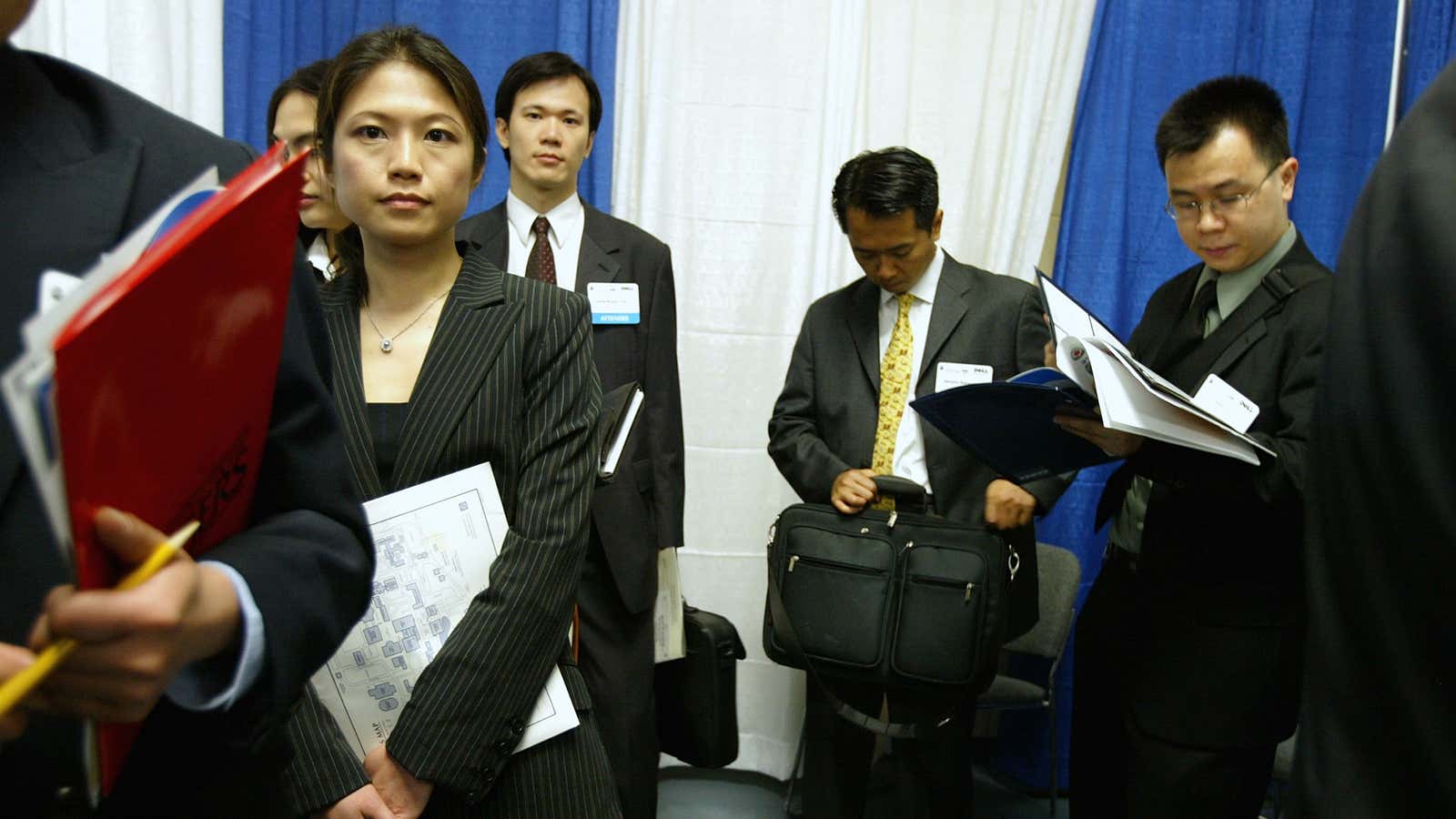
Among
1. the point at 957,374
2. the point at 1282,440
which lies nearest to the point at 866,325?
the point at 957,374

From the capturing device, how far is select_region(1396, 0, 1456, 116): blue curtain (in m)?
3.15

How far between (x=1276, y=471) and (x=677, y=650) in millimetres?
1256

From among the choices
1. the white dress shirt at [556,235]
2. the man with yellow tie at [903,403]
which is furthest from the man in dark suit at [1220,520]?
the white dress shirt at [556,235]

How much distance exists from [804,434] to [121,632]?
2.43 metres

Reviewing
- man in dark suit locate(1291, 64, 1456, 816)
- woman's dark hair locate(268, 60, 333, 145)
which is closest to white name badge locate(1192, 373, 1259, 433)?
man in dark suit locate(1291, 64, 1456, 816)

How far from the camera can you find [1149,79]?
337 centimetres

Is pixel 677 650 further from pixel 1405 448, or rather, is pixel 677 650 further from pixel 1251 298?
pixel 1405 448

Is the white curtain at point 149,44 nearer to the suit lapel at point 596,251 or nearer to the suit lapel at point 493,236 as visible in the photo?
the suit lapel at point 493,236

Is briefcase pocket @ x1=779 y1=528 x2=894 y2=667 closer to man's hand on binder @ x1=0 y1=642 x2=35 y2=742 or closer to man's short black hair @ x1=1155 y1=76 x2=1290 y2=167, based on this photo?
man's short black hair @ x1=1155 y1=76 x2=1290 y2=167

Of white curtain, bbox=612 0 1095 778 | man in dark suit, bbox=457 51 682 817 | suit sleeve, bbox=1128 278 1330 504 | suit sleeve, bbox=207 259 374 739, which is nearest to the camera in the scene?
suit sleeve, bbox=207 259 374 739

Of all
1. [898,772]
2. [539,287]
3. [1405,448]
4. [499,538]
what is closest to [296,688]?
[499,538]

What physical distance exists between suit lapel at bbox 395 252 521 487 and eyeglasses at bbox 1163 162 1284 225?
1.54 metres

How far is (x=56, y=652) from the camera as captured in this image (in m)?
0.54

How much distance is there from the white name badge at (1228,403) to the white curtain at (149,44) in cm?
270
